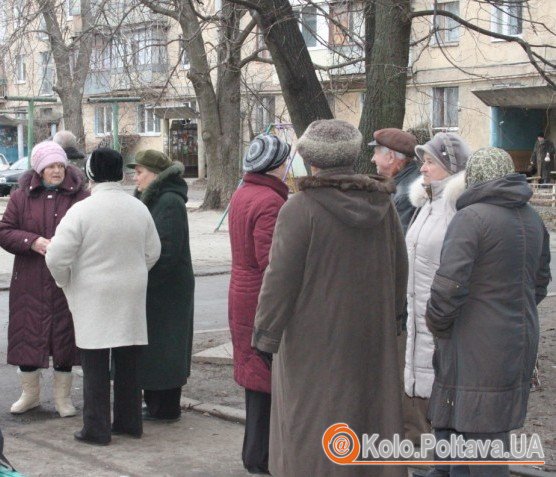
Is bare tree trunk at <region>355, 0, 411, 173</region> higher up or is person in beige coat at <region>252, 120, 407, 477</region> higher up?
bare tree trunk at <region>355, 0, 411, 173</region>

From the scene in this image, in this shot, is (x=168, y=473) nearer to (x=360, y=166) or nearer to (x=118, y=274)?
(x=118, y=274)

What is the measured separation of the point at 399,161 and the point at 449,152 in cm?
82

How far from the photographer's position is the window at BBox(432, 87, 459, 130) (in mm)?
35531

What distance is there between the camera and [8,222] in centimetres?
674

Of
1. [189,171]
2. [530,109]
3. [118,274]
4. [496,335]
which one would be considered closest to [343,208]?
[496,335]

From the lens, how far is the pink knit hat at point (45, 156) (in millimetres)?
6769

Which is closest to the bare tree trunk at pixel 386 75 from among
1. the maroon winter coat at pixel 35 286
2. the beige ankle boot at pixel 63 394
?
the maroon winter coat at pixel 35 286

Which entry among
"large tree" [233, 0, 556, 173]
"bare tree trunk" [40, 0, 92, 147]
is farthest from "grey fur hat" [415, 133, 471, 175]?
"bare tree trunk" [40, 0, 92, 147]

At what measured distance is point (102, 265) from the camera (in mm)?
6016

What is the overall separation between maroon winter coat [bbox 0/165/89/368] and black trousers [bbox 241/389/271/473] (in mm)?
1671

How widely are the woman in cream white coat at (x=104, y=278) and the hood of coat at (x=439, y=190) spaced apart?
1.62 meters

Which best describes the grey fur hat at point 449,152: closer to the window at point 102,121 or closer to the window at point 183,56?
the window at point 183,56

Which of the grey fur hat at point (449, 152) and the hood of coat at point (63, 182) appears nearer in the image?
the grey fur hat at point (449, 152)

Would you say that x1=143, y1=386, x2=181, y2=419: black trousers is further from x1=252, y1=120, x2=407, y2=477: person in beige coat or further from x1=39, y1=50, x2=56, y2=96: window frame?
x1=39, y1=50, x2=56, y2=96: window frame
